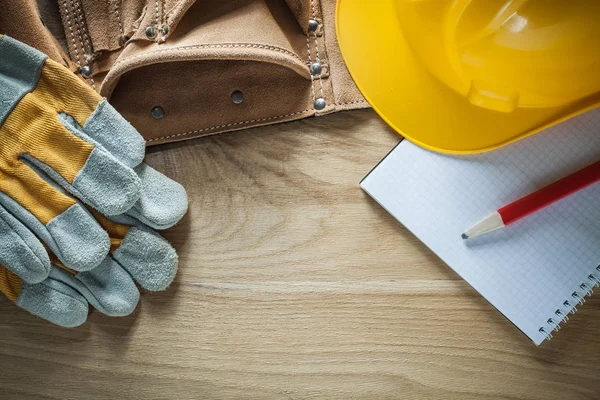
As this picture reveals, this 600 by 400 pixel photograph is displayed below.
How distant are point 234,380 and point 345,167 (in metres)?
0.26

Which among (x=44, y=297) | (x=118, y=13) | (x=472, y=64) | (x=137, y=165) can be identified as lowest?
(x=44, y=297)

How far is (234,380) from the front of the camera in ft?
2.10

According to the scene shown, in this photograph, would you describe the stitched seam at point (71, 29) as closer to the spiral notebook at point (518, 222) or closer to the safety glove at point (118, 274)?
the safety glove at point (118, 274)

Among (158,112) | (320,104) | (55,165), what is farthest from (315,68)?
(55,165)

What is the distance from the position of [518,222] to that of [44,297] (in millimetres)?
496

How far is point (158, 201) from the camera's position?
0.62 meters

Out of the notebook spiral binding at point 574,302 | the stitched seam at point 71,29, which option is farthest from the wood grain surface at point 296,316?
the stitched seam at point 71,29

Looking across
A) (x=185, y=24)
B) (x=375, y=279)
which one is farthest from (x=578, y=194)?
(x=185, y=24)

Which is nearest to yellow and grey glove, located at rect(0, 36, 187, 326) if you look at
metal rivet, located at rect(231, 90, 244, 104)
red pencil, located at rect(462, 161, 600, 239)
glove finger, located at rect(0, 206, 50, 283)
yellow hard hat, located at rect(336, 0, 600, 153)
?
glove finger, located at rect(0, 206, 50, 283)

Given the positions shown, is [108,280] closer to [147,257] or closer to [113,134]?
[147,257]

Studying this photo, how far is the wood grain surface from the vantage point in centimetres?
Result: 62

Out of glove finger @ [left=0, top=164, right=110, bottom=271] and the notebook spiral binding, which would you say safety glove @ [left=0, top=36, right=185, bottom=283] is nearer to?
glove finger @ [left=0, top=164, right=110, bottom=271]

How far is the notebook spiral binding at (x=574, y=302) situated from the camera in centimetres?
→ 60

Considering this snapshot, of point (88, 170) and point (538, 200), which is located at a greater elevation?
point (538, 200)
